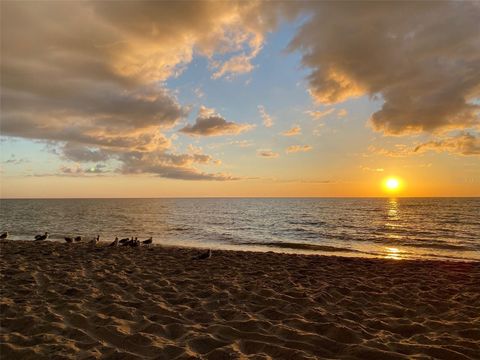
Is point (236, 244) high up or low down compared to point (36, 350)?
down

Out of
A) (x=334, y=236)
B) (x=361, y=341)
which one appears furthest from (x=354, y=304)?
(x=334, y=236)

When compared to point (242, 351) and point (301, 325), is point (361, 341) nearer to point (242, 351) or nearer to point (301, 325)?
point (301, 325)

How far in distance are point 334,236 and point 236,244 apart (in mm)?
10320

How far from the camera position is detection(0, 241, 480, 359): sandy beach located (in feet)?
17.6

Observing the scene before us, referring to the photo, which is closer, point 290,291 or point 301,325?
point 301,325

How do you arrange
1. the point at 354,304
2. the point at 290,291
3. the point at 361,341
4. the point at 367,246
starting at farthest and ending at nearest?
the point at 367,246 → the point at 290,291 → the point at 354,304 → the point at 361,341

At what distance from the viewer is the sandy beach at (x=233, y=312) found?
5.35 m

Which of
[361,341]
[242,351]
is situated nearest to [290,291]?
[361,341]

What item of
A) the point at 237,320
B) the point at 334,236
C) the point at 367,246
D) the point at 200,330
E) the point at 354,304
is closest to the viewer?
the point at 200,330

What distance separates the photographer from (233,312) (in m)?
7.18

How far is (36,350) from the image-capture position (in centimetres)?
513

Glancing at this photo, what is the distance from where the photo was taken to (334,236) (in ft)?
103

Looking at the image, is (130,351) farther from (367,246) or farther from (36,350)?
(367,246)

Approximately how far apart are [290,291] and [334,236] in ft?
76.8
